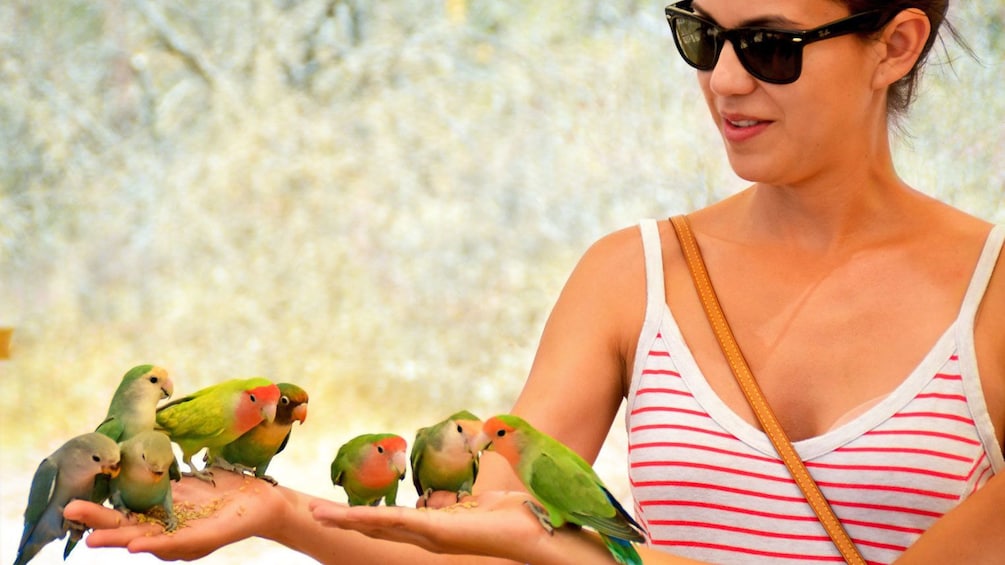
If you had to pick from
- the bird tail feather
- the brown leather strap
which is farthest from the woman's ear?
the bird tail feather

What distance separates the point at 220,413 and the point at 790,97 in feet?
1.87

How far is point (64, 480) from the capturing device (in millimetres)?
812

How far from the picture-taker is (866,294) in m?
1.22

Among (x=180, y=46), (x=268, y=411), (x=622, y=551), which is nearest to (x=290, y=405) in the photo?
(x=268, y=411)

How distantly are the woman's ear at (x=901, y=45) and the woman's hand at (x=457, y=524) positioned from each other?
21.6 inches

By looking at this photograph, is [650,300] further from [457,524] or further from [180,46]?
[180,46]

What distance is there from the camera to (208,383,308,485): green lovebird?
34.7 inches

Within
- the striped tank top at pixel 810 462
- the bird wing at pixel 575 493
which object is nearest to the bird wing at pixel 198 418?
the bird wing at pixel 575 493

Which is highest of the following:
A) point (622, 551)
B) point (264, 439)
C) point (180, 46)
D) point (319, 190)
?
point (180, 46)

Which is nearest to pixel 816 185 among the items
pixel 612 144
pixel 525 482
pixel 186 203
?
pixel 525 482

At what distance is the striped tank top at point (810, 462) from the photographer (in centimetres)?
111

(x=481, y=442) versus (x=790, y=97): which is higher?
(x=790, y=97)

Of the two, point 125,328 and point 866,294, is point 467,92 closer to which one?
point 125,328

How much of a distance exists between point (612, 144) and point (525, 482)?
2.71 meters
